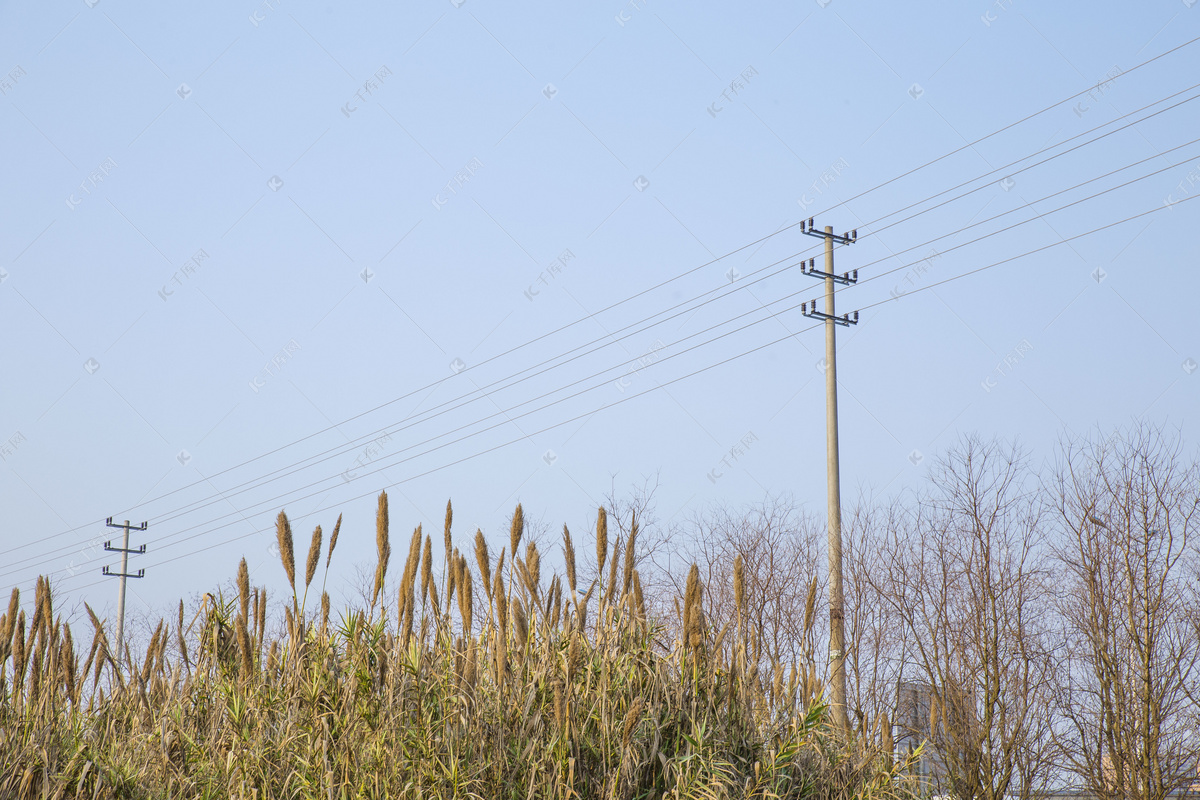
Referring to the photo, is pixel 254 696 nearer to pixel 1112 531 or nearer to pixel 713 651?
pixel 713 651

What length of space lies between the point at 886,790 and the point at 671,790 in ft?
4.48

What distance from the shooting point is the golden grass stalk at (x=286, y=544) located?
5.39m

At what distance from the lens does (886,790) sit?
5.19 meters

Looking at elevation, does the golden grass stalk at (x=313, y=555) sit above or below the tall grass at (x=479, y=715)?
above

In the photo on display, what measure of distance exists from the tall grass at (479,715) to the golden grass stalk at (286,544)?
17 millimetres

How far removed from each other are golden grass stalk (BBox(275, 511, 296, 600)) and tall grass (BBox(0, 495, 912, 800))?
0.06 ft

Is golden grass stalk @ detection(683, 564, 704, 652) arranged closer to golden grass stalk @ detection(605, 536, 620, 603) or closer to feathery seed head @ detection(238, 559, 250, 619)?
golden grass stalk @ detection(605, 536, 620, 603)

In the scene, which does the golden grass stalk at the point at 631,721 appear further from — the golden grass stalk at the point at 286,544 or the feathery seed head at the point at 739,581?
the golden grass stalk at the point at 286,544

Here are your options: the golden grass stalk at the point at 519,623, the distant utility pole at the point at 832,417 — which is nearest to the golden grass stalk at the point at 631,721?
the golden grass stalk at the point at 519,623

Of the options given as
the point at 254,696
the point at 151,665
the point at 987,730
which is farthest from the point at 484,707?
the point at 987,730

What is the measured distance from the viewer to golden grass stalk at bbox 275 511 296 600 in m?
5.39

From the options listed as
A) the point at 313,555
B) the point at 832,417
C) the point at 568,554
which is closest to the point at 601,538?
the point at 568,554

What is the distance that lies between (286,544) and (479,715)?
4.69 feet

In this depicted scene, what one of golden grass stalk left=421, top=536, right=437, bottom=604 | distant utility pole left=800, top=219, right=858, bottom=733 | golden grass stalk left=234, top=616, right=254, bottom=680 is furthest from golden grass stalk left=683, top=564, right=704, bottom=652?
distant utility pole left=800, top=219, right=858, bottom=733
